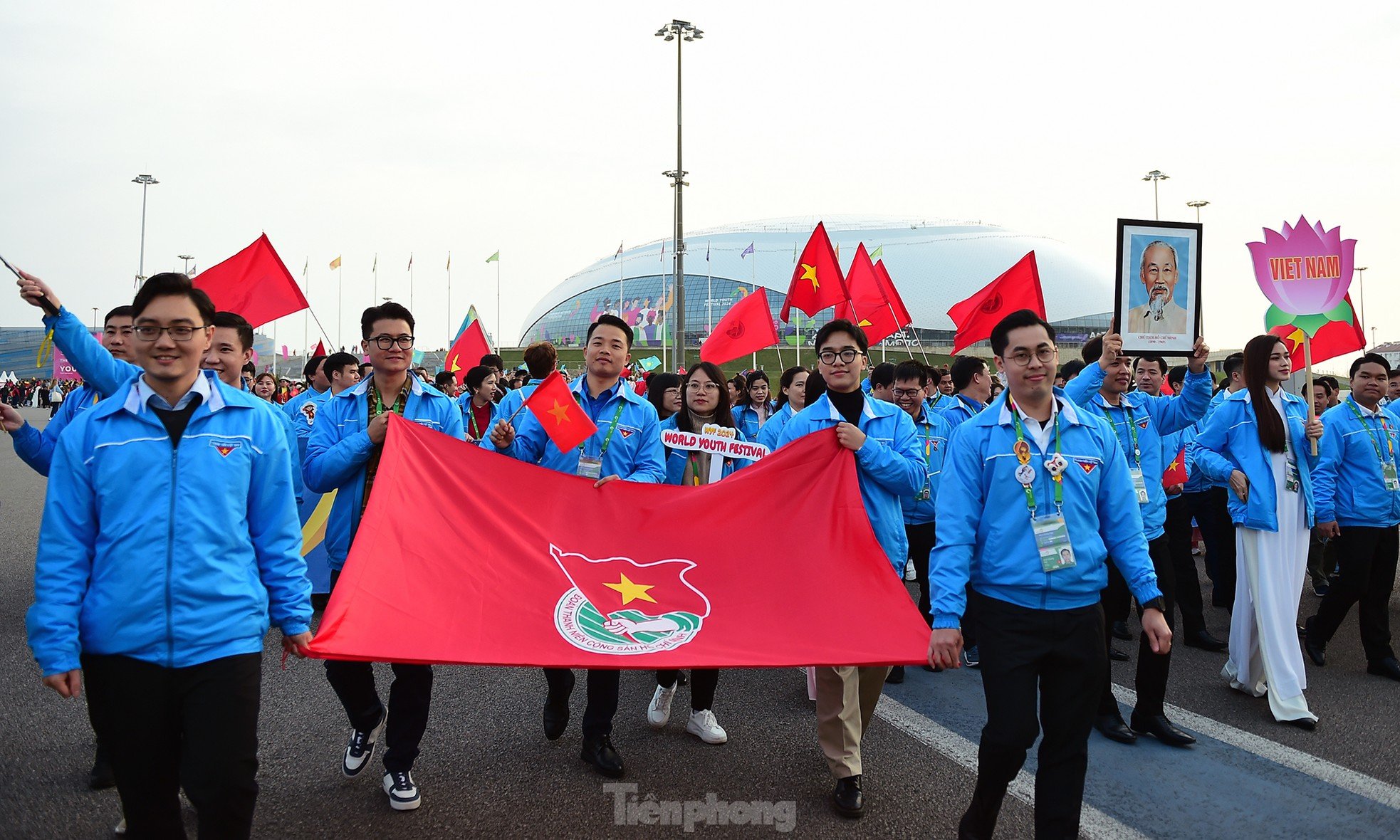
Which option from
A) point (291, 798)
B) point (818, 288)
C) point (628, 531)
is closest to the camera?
point (291, 798)

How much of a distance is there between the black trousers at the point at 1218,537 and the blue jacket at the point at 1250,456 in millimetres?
2348

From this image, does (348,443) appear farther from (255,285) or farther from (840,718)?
(255,285)

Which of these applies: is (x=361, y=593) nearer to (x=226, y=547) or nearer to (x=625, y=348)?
(x=226, y=547)

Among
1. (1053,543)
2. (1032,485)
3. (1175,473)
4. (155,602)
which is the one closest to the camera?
(155,602)

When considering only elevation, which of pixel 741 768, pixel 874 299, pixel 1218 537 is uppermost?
pixel 874 299

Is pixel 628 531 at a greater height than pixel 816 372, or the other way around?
pixel 816 372

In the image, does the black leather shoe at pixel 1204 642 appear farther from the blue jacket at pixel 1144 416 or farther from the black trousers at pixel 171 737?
the black trousers at pixel 171 737

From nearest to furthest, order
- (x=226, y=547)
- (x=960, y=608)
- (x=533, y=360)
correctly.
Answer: (x=226, y=547), (x=960, y=608), (x=533, y=360)

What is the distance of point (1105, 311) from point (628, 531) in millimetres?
98162

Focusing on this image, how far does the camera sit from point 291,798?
3.92 m

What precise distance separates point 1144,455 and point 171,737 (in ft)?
15.6

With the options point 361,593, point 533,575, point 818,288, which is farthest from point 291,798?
point 818,288

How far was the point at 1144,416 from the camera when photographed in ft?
17.0

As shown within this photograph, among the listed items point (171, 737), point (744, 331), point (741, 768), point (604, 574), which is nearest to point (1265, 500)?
point (741, 768)
